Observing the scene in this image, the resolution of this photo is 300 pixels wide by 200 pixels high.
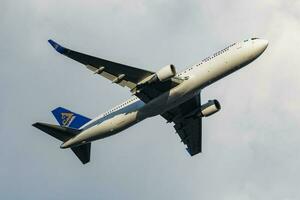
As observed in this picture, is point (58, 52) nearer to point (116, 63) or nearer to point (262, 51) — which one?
point (116, 63)

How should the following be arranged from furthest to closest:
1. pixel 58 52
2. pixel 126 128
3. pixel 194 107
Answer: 1. pixel 194 107
2. pixel 126 128
3. pixel 58 52

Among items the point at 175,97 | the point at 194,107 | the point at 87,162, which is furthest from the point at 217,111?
the point at 87,162

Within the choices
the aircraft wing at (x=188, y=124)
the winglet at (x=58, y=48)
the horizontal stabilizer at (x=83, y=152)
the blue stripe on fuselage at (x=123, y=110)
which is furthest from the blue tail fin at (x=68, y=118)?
the winglet at (x=58, y=48)

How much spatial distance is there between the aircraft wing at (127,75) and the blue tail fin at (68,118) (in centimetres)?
826

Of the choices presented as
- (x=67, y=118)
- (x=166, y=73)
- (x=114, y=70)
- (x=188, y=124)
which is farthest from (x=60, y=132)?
(x=188, y=124)

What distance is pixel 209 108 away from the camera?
85062mm

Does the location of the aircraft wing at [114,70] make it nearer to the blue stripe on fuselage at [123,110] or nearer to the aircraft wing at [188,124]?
the blue stripe on fuselage at [123,110]

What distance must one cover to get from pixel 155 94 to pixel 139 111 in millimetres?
2673

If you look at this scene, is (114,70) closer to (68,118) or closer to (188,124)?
(68,118)

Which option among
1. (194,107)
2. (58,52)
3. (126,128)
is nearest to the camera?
(58,52)

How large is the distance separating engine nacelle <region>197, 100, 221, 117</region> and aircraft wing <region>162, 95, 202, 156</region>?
1.04m

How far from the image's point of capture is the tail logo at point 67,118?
8662 cm

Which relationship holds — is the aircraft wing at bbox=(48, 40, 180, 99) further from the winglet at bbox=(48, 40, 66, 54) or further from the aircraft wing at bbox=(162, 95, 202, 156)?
the aircraft wing at bbox=(162, 95, 202, 156)

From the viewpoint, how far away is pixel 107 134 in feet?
265
